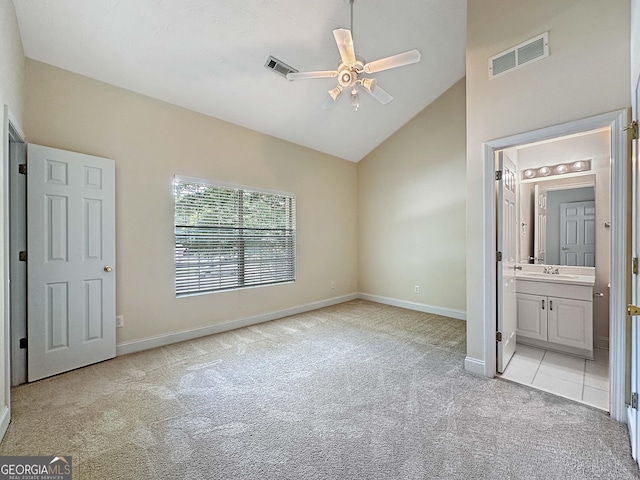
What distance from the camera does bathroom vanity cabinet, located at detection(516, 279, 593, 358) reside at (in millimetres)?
2988

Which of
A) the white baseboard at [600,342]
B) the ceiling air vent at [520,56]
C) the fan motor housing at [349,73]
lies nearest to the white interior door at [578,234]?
the white baseboard at [600,342]

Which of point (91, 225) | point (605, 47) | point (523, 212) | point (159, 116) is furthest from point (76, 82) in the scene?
point (523, 212)

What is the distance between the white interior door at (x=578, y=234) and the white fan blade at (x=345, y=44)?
3177mm

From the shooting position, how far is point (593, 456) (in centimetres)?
165

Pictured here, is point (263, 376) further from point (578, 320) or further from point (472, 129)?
point (578, 320)

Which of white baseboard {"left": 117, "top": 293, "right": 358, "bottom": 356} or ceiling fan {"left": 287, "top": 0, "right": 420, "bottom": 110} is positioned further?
white baseboard {"left": 117, "top": 293, "right": 358, "bottom": 356}

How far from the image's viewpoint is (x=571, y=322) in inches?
121

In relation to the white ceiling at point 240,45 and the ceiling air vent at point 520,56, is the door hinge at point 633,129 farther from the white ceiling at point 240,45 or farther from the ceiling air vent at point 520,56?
the white ceiling at point 240,45

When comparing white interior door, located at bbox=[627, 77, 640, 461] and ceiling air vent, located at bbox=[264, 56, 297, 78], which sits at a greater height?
ceiling air vent, located at bbox=[264, 56, 297, 78]

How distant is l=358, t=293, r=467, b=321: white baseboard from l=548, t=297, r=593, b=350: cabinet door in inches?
51.7

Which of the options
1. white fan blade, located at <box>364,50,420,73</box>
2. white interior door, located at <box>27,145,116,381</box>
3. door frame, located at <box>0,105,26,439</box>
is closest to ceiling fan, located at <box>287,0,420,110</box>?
white fan blade, located at <box>364,50,420,73</box>

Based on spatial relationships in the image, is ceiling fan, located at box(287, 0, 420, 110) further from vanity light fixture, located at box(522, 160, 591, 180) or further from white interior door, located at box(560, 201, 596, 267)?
white interior door, located at box(560, 201, 596, 267)

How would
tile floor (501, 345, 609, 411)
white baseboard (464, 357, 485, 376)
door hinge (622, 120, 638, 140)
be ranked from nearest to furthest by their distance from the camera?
door hinge (622, 120, 638, 140)
tile floor (501, 345, 609, 411)
white baseboard (464, 357, 485, 376)

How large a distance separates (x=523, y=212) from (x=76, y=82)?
17.7ft
